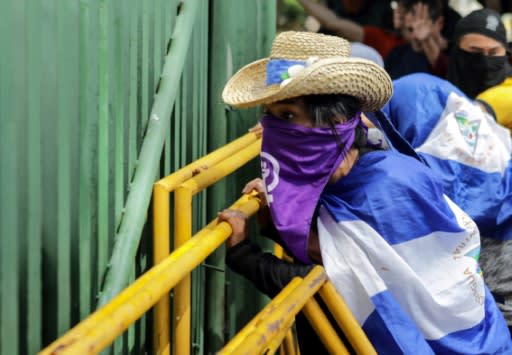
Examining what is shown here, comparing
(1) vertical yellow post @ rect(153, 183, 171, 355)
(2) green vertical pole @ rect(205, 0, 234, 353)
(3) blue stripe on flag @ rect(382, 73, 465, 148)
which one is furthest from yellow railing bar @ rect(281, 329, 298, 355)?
(3) blue stripe on flag @ rect(382, 73, 465, 148)

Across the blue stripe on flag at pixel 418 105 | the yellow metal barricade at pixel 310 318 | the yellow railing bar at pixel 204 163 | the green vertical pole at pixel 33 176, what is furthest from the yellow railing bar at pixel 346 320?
the blue stripe on flag at pixel 418 105

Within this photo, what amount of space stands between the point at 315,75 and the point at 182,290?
2.20 ft

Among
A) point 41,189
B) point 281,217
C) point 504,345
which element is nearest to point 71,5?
point 41,189

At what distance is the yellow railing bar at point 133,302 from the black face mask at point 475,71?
2403 mm

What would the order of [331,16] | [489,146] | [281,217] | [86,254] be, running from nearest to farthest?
[86,254] → [281,217] → [489,146] → [331,16]

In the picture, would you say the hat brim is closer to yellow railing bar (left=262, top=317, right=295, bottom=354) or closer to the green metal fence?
the green metal fence

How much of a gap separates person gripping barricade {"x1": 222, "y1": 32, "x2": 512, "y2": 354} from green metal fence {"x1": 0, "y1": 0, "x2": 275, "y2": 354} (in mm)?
333

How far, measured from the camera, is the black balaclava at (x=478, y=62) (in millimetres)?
4066

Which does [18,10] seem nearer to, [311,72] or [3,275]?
[3,275]

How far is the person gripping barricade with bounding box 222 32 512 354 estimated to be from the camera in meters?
2.14

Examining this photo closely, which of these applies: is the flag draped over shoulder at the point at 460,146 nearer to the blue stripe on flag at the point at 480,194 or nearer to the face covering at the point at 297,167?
the blue stripe on flag at the point at 480,194

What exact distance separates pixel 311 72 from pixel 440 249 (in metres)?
0.64

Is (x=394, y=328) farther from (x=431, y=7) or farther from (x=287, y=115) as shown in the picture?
(x=431, y=7)

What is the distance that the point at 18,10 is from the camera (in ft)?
5.16
